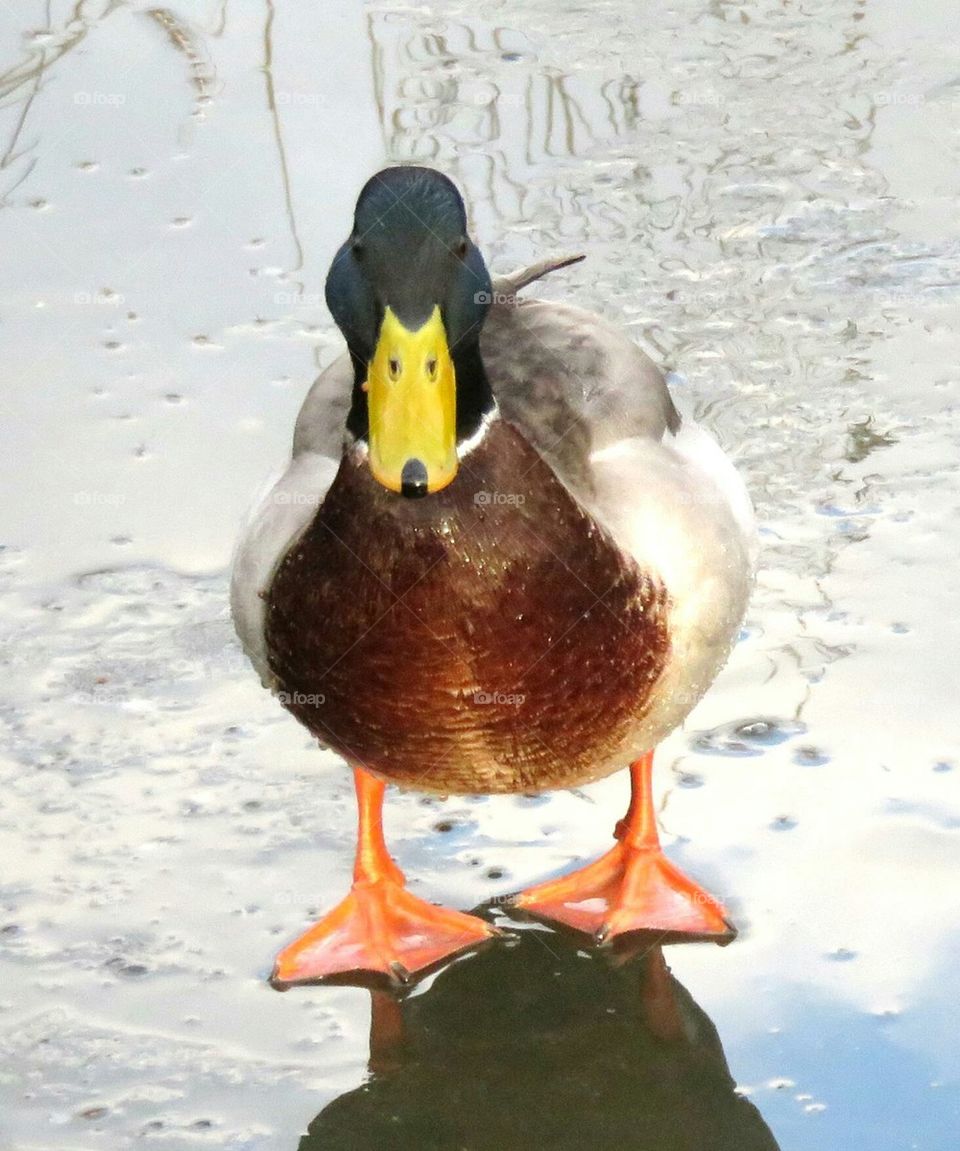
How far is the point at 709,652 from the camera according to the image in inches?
132

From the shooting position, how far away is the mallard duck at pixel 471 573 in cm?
280

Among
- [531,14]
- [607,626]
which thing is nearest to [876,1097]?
[607,626]

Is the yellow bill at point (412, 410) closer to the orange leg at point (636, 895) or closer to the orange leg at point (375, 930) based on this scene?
the orange leg at point (375, 930)

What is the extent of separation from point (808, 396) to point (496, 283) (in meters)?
1.33

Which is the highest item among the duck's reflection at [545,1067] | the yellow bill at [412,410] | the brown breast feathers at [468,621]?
the yellow bill at [412,410]

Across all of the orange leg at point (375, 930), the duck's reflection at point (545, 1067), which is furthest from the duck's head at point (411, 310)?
the duck's reflection at point (545, 1067)

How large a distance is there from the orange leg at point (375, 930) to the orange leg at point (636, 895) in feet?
0.45

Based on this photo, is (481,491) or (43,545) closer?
(481,491)

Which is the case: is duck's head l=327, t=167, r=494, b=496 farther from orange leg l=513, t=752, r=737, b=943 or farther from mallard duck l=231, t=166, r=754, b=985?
orange leg l=513, t=752, r=737, b=943

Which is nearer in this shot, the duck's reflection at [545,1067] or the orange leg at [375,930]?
the duck's reflection at [545,1067]

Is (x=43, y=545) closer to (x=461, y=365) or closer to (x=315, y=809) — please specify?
(x=315, y=809)

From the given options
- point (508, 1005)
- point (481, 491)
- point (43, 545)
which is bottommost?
point (508, 1005)

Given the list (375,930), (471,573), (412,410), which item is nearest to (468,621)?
(471,573)

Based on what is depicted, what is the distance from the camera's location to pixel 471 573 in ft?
9.85
